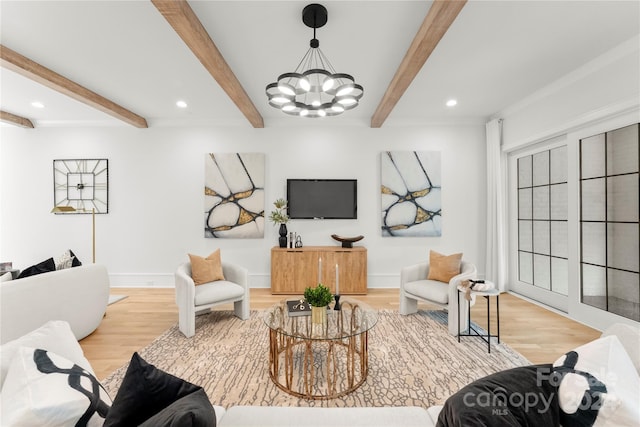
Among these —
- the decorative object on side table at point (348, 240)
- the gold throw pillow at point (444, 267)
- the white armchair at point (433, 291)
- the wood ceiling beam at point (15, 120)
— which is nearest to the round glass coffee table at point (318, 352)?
the white armchair at point (433, 291)

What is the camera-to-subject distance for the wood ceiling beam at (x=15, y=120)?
4219 millimetres

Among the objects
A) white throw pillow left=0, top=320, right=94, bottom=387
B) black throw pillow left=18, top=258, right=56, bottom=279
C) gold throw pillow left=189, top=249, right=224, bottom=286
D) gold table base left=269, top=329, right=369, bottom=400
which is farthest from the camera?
gold throw pillow left=189, top=249, right=224, bottom=286

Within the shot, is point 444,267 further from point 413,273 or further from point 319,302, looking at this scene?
point 319,302

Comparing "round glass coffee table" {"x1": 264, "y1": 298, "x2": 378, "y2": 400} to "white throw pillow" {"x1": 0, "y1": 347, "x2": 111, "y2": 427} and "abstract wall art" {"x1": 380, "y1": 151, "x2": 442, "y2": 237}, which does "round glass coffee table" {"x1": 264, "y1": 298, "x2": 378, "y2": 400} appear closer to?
"white throw pillow" {"x1": 0, "y1": 347, "x2": 111, "y2": 427}

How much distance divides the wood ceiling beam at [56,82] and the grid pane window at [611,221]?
5766 millimetres

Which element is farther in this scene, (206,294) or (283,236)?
(283,236)

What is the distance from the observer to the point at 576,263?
3189 mm

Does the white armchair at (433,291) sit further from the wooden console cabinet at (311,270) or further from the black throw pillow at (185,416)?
the black throw pillow at (185,416)

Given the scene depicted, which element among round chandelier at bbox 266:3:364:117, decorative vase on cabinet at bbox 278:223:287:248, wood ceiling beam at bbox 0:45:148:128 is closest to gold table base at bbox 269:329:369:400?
round chandelier at bbox 266:3:364:117

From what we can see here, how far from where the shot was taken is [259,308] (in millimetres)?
3643

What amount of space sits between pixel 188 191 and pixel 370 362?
3.78 m

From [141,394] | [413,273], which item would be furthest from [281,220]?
[141,394]

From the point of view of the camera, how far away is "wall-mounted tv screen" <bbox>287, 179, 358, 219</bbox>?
4582 mm

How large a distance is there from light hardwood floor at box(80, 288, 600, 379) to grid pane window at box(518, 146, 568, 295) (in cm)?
43
